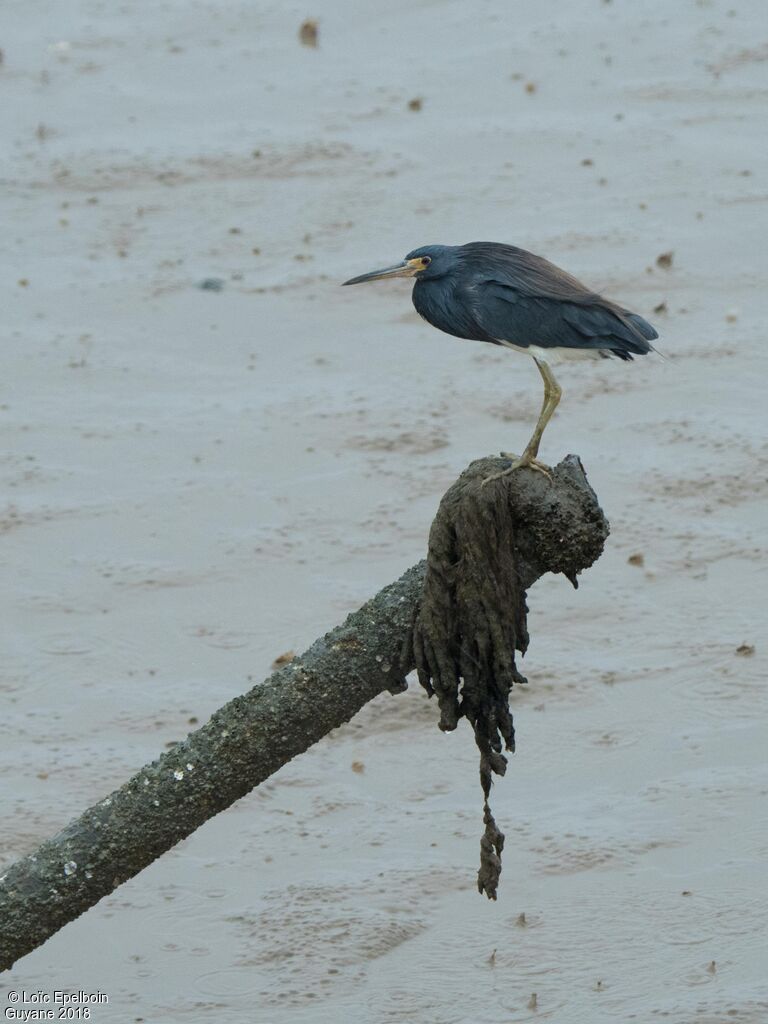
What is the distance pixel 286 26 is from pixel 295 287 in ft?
16.2

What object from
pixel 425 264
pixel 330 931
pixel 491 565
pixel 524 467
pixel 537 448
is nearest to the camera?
pixel 491 565

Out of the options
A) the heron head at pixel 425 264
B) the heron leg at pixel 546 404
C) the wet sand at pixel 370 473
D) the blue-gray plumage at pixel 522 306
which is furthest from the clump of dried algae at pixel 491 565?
the wet sand at pixel 370 473

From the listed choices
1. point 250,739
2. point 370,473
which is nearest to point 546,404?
point 250,739

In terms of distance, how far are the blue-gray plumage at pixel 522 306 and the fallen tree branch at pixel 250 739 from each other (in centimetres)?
81

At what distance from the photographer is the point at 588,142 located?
45.0 feet

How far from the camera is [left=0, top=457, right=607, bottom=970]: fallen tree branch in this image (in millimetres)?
4688

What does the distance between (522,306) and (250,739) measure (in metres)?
1.51

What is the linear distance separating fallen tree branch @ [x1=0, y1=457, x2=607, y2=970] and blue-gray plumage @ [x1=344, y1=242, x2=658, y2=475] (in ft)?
2.65

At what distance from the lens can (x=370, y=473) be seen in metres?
9.94

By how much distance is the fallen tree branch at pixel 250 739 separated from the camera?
15.4 ft

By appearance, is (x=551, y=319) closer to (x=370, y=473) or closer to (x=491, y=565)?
(x=491, y=565)

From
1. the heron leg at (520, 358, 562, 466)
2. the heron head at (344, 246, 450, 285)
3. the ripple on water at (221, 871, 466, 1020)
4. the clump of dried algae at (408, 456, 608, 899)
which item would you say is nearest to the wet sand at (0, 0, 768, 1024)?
the ripple on water at (221, 871, 466, 1020)

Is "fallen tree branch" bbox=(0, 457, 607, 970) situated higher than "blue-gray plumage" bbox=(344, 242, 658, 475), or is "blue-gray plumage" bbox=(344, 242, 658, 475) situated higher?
"blue-gray plumage" bbox=(344, 242, 658, 475)

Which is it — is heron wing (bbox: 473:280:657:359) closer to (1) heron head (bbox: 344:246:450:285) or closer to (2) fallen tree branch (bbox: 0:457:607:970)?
(1) heron head (bbox: 344:246:450:285)
